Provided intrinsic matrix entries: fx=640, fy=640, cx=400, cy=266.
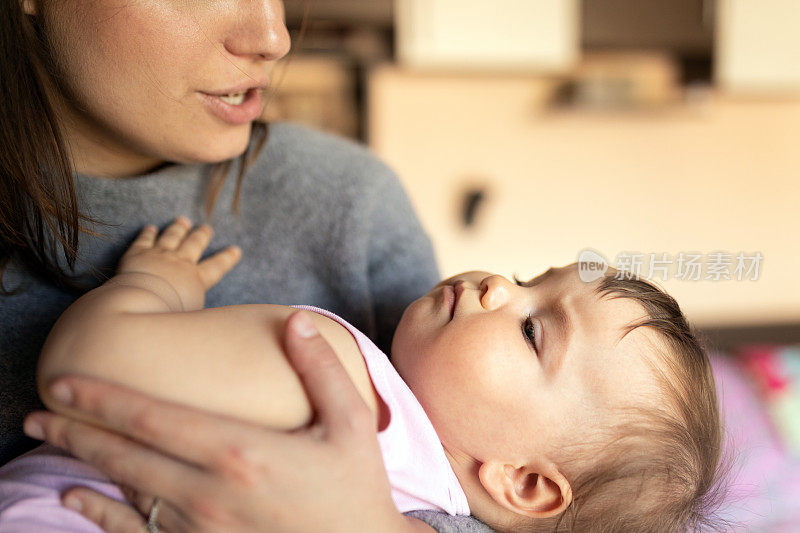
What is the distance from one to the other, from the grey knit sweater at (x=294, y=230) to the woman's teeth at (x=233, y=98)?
6.5 inches

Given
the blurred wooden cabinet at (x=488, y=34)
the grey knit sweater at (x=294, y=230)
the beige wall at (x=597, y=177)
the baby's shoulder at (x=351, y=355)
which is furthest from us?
the beige wall at (x=597, y=177)

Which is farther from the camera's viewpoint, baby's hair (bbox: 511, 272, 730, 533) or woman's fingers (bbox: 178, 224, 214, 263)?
woman's fingers (bbox: 178, 224, 214, 263)

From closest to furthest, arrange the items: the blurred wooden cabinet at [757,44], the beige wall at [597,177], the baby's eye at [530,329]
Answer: the baby's eye at [530,329] < the blurred wooden cabinet at [757,44] < the beige wall at [597,177]

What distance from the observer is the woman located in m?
0.57

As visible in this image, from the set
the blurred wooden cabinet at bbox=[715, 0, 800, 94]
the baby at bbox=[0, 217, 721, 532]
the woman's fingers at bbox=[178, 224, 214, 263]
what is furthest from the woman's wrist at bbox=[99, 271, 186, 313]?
the blurred wooden cabinet at bbox=[715, 0, 800, 94]

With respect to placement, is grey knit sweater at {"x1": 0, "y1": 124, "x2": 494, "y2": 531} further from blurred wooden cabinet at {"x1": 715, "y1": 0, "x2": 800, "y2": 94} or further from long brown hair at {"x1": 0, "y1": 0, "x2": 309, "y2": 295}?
blurred wooden cabinet at {"x1": 715, "y1": 0, "x2": 800, "y2": 94}

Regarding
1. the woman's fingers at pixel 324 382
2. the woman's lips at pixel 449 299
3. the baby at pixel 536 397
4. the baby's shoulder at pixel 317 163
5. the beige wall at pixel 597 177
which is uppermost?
the baby's shoulder at pixel 317 163

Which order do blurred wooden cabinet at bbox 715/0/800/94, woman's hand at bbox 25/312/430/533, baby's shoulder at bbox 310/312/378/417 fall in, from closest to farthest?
woman's hand at bbox 25/312/430/533, baby's shoulder at bbox 310/312/378/417, blurred wooden cabinet at bbox 715/0/800/94

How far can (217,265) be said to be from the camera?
94 cm

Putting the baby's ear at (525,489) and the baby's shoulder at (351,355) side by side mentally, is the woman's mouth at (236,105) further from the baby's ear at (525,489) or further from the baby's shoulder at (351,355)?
the baby's ear at (525,489)

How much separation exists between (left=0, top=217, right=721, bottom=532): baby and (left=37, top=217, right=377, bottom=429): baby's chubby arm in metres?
0.02

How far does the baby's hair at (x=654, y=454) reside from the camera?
78cm

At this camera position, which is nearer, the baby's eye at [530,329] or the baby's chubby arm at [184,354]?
the baby's chubby arm at [184,354]

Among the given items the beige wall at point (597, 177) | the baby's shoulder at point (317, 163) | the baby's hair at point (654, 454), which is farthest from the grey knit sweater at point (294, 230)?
the beige wall at point (597, 177)
